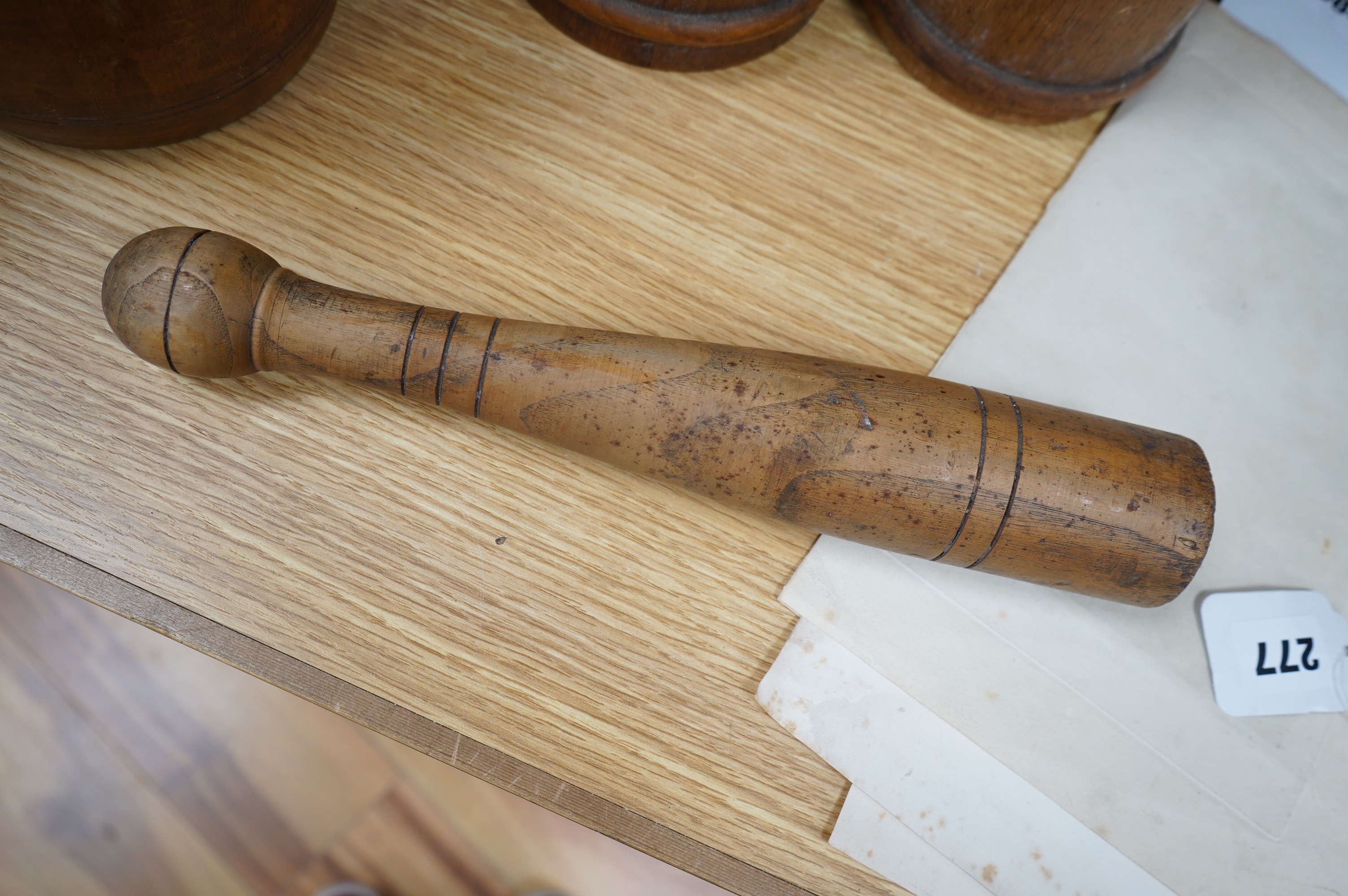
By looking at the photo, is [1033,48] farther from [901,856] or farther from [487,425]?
[901,856]

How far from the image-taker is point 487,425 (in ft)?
2.99

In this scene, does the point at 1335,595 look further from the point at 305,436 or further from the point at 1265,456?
the point at 305,436

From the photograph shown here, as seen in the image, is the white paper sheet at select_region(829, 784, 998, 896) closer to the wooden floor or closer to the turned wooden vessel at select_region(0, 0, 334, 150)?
the wooden floor

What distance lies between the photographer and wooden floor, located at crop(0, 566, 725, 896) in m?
1.39

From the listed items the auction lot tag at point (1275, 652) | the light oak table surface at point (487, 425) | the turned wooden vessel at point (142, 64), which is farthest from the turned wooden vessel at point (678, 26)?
the auction lot tag at point (1275, 652)

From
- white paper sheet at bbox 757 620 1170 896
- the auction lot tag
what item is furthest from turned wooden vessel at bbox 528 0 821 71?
the auction lot tag

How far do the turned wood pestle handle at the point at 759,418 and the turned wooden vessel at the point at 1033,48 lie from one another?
44 cm

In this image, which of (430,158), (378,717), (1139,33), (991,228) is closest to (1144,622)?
(991,228)

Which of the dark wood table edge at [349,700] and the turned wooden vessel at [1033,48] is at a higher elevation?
the turned wooden vessel at [1033,48]

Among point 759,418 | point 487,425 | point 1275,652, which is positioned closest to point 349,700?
point 487,425

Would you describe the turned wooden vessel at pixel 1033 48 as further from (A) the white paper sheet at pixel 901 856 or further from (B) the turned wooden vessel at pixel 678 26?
(A) the white paper sheet at pixel 901 856

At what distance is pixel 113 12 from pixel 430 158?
0.33m

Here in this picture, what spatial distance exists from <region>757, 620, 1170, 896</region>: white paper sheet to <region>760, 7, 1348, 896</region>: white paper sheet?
2 cm

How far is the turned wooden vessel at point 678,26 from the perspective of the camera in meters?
0.98
